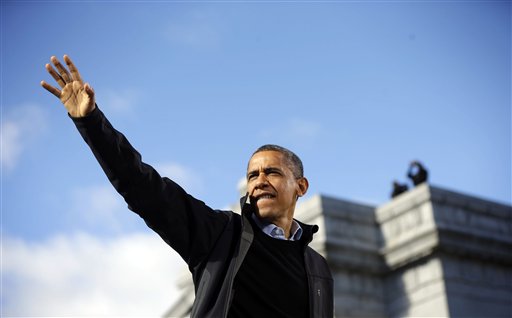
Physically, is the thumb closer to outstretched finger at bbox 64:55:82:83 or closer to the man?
the man

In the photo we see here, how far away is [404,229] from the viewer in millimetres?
20953

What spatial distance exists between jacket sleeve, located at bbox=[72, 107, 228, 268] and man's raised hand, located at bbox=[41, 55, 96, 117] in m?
0.05

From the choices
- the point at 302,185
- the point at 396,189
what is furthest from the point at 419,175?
the point at 302,185

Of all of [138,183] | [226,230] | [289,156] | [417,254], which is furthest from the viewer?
[417,254]

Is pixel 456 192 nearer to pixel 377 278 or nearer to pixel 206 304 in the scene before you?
pixel 377 278

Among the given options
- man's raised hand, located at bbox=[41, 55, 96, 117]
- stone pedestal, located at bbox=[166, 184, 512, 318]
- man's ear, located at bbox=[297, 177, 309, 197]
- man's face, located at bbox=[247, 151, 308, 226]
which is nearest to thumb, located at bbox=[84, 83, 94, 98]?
man's raised hand, located at bbox=[41, 55, 96, 117]

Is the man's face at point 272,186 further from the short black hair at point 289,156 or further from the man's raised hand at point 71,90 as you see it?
the man's raised hand at point 71,90

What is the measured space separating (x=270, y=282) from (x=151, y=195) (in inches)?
31.6

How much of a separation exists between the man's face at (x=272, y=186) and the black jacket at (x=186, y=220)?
0.31ft

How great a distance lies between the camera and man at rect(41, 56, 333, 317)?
444 centimetres

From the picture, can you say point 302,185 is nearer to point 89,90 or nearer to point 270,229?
point 270,229

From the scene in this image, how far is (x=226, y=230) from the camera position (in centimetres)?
477

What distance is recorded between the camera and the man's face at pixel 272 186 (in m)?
4.90

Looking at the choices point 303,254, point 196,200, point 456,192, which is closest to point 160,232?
point 196,200
